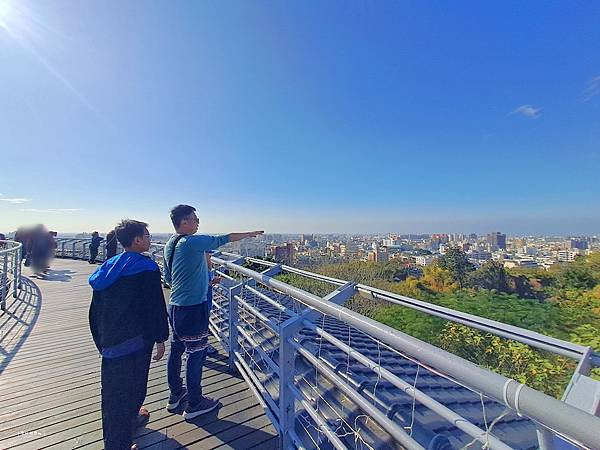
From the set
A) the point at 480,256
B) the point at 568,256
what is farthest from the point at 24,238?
the point at 568,256

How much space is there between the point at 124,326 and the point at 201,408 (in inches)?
43.2

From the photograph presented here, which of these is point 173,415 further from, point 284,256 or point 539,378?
point 284,256

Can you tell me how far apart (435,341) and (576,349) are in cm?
560

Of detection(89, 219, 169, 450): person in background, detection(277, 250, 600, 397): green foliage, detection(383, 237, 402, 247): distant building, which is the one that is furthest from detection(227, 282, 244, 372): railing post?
detection(383, 237, 402, 247): distant building

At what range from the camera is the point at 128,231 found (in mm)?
1951

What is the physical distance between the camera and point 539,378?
15.3 ft

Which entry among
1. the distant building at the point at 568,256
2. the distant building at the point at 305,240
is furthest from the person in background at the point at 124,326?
the distant building at the point at 305,240

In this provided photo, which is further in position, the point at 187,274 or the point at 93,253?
the point at 93,253

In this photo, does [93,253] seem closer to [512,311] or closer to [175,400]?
[175,400]

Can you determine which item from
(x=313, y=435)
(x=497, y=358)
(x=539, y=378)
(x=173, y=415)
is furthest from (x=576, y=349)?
(x=497, y=358)

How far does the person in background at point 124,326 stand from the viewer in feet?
5.85

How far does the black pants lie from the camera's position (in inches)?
72.1

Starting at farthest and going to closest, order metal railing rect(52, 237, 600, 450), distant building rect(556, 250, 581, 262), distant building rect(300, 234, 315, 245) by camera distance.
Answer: distant building rect(300, 234, 315, 245)
distant building rect(556, 250, 581, 262)
metal railing rect(52, 237, 600, 450)

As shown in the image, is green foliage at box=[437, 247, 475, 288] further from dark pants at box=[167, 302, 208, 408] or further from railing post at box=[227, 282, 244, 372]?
dark pants at box=[167, 302, 208, 408]
